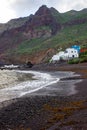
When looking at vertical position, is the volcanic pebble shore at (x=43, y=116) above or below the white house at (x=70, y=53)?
below

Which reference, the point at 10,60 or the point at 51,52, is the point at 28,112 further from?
the point at 10,60

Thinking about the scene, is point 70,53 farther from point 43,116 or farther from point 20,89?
point 43,116

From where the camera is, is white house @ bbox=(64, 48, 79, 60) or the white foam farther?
white house @ bbox=(64, 48, 79, 60)

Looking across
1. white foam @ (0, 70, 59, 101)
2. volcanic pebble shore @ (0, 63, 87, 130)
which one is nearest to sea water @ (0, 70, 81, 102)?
white foam @ (0, 70, 59, 101)

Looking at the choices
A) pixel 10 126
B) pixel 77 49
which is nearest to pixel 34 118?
pixel 10 126

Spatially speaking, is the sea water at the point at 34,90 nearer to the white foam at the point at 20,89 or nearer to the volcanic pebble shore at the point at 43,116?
the white foam at the point at 20,89

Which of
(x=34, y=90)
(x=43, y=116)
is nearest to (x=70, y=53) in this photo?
(x=34, y=90)

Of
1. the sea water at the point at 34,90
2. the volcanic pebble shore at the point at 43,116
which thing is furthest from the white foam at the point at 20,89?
the volcanic pebble shore at the point at 43,116

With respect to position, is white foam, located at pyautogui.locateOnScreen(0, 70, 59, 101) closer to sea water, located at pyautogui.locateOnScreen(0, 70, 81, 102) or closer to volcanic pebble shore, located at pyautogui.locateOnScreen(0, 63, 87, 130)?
sea water, located at pyautogui.locateOnScreen(0, 70, 81, 102)

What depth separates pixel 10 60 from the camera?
639ft

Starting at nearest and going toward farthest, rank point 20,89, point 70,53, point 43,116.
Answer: point 43,116 → point 20,89 → point 70,53

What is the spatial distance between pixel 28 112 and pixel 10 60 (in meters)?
175

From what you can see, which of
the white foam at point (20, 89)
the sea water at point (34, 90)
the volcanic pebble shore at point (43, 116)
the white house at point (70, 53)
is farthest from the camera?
the white house at point (70, 53)

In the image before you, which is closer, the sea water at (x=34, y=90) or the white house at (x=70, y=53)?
the sea water at (x=34, y=90)
